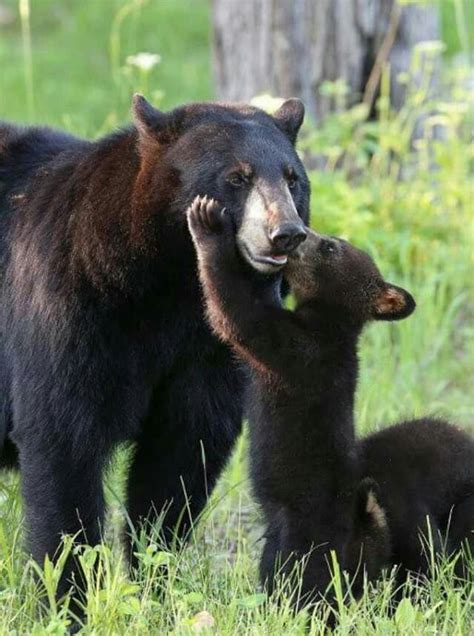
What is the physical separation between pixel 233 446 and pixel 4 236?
1158mm

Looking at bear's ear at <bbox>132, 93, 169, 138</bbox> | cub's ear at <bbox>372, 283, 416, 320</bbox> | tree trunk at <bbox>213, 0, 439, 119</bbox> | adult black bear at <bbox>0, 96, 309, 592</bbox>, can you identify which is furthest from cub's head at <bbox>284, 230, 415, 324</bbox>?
tree trunk at <bbox>213, 0, 439, 119</bbox>

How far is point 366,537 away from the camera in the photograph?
471cm

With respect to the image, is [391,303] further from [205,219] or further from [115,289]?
[115,289]

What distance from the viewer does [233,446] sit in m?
5.38

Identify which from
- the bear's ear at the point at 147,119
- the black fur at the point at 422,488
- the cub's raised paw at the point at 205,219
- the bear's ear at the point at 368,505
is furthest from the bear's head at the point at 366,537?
the bear's ear at the point at 147,119

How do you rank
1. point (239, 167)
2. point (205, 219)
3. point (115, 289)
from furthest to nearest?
point (115, 289) → point (239, 167) → point (205, 219)

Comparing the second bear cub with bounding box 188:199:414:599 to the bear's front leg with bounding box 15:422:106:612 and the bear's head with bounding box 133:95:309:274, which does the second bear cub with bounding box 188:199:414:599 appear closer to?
the bear's head with bounding box 133:95:309:274

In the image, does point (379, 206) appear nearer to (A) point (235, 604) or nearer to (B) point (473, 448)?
(B) point (473, 448)

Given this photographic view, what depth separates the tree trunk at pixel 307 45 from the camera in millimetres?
9086

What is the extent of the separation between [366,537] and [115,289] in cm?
118

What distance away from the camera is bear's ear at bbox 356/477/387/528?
4.67 metres

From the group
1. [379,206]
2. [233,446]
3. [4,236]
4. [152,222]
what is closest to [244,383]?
[233,446]

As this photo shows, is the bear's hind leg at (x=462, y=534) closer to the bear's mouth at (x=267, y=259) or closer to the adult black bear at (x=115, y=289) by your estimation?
the adult black bear at (x=115, y=289)

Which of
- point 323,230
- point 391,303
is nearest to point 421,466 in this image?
point 391,303
